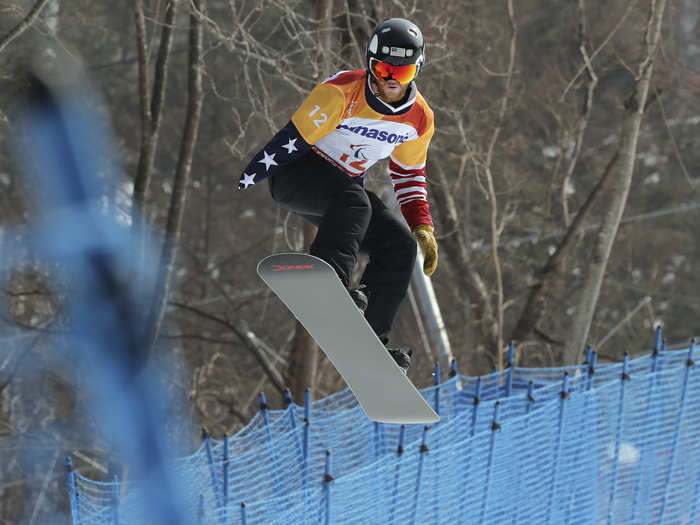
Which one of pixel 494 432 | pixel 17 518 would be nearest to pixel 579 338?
pixel 494 432

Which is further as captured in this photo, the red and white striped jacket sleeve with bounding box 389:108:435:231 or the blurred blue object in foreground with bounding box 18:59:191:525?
the blurred blue object in foreground with bounding box 18:59:191:525

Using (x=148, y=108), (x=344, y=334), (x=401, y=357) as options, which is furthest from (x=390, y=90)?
(x=148, y=108)

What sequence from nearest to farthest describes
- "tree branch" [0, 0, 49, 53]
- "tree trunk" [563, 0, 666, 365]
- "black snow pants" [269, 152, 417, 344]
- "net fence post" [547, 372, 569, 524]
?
1. "black snow pants" [269, 152, 417, 344]
2. "net fence post" [547, 372, 569, 524]
3. "tree branch" [0, 0, 49, 53]
4. "tree trunk" [563, 0, 666, 365]

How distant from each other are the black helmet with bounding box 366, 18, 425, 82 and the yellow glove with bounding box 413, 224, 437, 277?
0.91m

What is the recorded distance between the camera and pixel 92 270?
12.5m

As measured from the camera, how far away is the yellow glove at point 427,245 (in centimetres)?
428

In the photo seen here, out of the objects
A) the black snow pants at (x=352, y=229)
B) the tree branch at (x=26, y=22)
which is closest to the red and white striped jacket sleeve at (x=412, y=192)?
the black snow pants at (x=352, y=229)

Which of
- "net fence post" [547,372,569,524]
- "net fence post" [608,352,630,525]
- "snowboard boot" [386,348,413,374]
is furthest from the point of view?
"net fence post" [608,352,630,525]

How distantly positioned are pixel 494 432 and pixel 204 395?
27.5 ft

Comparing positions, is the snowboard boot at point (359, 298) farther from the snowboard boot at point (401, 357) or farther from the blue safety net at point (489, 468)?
the blue safety net at point (489, 468)

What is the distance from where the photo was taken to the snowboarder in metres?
3.77

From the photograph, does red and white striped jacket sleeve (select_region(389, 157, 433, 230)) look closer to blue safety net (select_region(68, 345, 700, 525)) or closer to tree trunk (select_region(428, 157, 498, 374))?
blue safety net (select_region(68, 345, 700, 525))

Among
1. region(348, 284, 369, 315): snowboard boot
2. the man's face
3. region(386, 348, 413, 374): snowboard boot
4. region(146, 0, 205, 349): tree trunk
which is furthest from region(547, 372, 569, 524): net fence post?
region(146, 0, 205, 349): tree trunk

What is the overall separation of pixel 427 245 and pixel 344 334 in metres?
0.64
